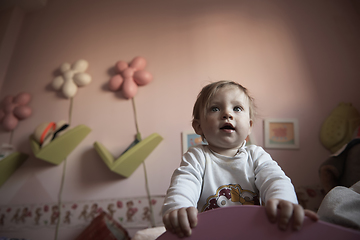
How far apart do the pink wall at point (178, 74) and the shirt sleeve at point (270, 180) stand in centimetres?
101

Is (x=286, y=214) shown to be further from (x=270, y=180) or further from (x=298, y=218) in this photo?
(x=270, y=180)

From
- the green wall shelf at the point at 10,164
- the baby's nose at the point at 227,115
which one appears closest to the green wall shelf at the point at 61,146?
the green wall shelf at the point at 10,164

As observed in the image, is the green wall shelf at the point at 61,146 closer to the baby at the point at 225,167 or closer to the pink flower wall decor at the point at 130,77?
the pink flower wall decor at the point at 130,77

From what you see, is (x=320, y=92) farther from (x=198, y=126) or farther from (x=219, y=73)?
(x=198, y=126)

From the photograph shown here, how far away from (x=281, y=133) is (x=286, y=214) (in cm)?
141

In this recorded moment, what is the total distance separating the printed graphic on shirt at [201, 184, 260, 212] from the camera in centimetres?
69

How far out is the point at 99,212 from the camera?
180 cm

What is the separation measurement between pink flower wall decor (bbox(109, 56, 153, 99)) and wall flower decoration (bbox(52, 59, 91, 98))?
0.88ft

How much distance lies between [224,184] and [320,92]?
1.42 m

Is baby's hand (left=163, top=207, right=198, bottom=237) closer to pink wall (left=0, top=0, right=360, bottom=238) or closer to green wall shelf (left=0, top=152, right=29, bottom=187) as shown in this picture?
pink wall (left=0, top=0, right=360, bottom=238)

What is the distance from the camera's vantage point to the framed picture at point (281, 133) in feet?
5.53

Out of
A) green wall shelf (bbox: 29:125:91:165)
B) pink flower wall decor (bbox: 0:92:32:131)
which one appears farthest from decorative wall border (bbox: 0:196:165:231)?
pink flower wall decor (bbox: 0:92:32:131)

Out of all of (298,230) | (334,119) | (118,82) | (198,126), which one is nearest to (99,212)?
(118,82)

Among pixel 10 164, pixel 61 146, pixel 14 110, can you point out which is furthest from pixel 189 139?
pixel 14 110
